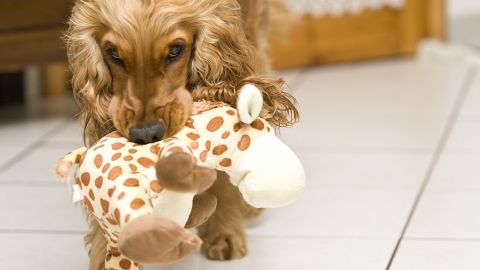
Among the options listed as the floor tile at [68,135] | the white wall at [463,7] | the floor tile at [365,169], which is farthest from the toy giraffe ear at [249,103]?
the white wall at [463,7]

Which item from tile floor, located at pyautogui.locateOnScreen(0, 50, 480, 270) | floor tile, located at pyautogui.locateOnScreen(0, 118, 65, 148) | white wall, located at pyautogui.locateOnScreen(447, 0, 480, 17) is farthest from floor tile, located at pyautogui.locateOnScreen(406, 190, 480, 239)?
white wall, located at pyautogui.locateOnScreen(447, 0, 480, 17)

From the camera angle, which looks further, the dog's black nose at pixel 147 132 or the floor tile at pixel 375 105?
the floor tile at pixel 375 105

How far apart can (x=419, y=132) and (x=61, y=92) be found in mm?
1326

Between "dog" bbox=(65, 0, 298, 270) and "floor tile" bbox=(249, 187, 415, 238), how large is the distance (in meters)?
0.25

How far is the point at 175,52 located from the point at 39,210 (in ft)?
2.15

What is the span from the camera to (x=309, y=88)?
3.01 m

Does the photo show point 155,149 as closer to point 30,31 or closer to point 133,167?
point 133,167

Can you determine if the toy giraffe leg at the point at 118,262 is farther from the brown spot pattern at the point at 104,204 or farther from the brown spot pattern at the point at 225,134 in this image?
the brown spot pattern at the point at 225,134

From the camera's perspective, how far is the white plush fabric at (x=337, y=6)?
10.8 ft

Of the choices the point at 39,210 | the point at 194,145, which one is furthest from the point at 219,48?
the point at 39,210

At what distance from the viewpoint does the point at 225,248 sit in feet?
5.00

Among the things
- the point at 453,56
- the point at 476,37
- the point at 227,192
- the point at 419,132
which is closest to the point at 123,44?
the point at 227,192

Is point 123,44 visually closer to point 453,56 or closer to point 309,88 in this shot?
point 309,88

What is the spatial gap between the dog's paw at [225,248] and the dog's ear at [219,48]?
30 cm
